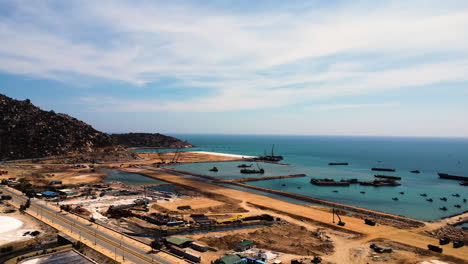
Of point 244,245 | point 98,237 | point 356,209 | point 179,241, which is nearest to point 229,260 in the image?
point 244,245

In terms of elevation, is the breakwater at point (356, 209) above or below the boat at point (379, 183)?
below

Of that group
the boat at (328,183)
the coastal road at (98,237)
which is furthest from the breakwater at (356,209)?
the coastal road at (98,237)

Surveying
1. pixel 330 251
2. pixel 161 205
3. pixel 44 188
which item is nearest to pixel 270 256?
pixel 330 251

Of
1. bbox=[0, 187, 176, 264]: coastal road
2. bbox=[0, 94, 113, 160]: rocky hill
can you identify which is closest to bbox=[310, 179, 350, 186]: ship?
bbox=[0, 187, 176, 264]: coastal road

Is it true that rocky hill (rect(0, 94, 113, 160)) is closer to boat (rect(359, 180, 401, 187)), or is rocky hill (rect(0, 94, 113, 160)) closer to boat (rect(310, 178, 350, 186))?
boat (rect(310, 178, 350, 186))

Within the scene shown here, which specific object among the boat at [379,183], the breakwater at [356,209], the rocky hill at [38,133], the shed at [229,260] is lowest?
the breakwater at [356,209]

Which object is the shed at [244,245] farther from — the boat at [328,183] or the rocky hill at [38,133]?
the rocky hill at [38,133]
